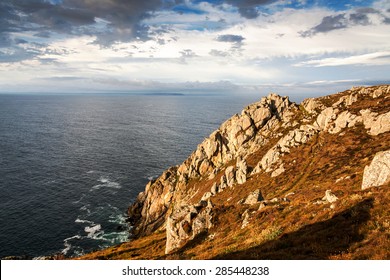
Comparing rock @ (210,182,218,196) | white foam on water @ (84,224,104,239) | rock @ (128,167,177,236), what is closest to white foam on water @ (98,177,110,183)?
rock @ (128,167,177,236)

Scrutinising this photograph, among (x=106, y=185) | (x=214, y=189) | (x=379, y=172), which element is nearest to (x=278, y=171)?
(x=214, y=189)

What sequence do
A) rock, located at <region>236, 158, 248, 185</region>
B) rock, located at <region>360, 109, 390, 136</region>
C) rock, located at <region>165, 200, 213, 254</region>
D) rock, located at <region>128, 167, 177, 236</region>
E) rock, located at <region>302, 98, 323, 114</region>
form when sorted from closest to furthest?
rock, located at <region>165, 200, 213, 254</region>
rock, located at <region>360, 109, 390, 136</region>
rock, located at <region>236, 158, 248, 185</region>
rock, located at <region>128, 167, 177, 236</region>
rock, located at <region>302, 98, 323, 114</region>

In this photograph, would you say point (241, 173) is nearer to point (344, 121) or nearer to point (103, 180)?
point (344, 121)

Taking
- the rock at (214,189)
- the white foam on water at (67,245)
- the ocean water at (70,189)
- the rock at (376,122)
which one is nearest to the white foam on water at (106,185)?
the ocean water at (70,189)

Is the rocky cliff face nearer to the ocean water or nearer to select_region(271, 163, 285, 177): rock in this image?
select_region(271, 163, 285, 177): rock

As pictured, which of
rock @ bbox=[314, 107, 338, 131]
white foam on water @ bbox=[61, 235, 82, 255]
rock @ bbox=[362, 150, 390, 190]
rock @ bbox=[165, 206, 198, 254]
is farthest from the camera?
rock @ bbox=[314, 107, 338, 131]

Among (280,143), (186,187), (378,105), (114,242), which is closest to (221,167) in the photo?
(186,187)
